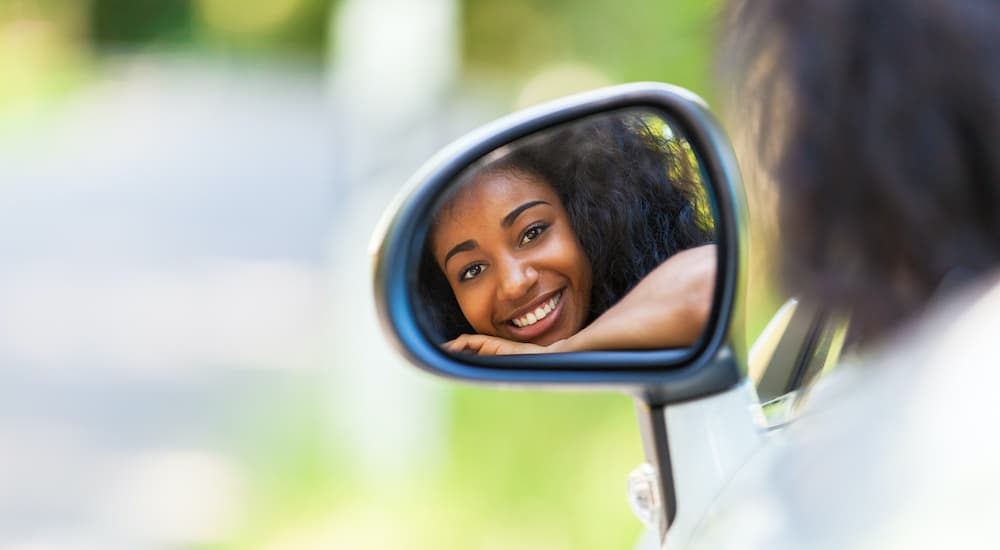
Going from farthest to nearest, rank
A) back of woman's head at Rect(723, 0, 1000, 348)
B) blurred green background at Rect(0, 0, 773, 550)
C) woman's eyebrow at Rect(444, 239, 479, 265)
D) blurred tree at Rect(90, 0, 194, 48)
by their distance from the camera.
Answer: blurred tree at Rect(90, 0, 194, 48)
blurred green background at Rect(0, 0, 773, 550)
woman's eyebrow at Rect(444, 239, 479, 265)
back of woman's head at Rect(723, 0, 1000, 348)

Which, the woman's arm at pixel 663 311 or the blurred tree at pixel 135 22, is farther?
the blurred tree at pixel 135 22

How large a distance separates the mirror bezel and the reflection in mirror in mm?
15

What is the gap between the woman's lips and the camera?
1.62 meters

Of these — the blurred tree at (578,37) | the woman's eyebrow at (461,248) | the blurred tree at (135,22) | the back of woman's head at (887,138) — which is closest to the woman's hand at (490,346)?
the woman's eyebrow at (461,248)

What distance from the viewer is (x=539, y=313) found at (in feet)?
5.34

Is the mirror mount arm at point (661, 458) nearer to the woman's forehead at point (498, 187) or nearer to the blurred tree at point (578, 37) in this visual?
the woman's forehead at point (498, 187)

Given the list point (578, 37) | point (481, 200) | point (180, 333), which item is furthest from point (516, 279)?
point (578, 37)

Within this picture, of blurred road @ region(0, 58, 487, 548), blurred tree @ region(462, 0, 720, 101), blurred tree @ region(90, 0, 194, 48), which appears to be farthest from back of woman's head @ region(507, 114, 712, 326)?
blurred tree @ region(90, 0, 194, 48)

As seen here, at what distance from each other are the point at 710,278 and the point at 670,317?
7 centimetres

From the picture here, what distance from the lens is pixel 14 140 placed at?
1634 centimetres

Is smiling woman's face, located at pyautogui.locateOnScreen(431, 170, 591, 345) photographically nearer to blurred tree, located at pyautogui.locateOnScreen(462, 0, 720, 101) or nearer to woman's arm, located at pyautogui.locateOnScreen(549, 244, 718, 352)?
woman's arm, located at pyautogui.locateOnScreen(549, 244, 718, 352)

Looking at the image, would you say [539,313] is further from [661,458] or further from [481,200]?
[661,458]

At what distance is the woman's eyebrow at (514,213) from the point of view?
1648 mm

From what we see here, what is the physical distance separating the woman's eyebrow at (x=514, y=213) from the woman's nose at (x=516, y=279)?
0.19ft
